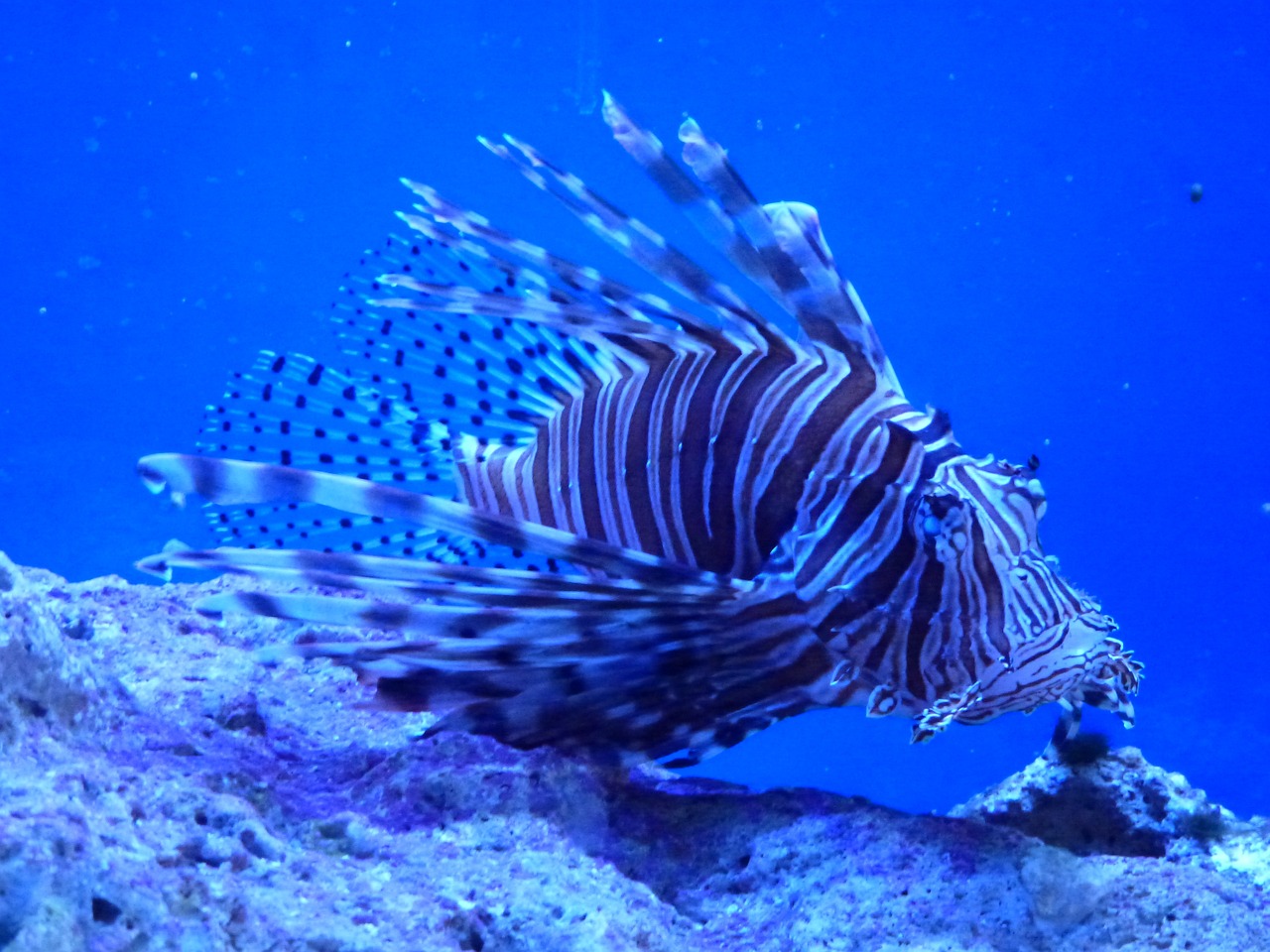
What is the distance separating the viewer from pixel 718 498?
89.0 inches

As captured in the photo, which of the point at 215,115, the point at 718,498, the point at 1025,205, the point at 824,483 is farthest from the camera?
the point at 1025,205

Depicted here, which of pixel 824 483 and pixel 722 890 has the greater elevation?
pixel 824 483

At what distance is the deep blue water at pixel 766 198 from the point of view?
6188 millimetres

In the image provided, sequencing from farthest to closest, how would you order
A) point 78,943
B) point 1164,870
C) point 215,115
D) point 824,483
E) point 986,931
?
1. point 215,115
2. point 824,483
3. point 1164,870
4. point 986,931
5. point 78,943

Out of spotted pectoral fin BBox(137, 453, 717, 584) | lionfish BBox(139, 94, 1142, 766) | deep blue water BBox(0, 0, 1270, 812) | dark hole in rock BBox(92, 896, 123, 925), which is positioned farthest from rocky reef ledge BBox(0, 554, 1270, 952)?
deep blue water BBox(0, 0, 1270, 812)

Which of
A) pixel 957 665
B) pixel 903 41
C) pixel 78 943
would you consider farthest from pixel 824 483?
pixel 903 41

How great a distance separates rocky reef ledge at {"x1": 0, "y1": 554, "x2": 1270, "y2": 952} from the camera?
3.94 ft

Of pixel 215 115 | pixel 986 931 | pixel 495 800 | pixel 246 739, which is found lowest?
pixel 986 931

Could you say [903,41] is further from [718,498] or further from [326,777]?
[326,777]

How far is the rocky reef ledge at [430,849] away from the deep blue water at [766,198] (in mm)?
4432

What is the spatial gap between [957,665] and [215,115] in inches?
233

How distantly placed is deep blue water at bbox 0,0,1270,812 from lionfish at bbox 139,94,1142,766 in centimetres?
404

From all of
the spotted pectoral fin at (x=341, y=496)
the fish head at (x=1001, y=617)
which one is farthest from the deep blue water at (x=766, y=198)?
the spotted pectoral fin at (x=341, y=496)

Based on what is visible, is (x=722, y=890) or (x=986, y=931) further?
(x=722, y=890)
